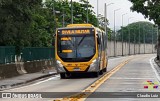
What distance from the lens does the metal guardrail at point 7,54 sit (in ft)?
100.0

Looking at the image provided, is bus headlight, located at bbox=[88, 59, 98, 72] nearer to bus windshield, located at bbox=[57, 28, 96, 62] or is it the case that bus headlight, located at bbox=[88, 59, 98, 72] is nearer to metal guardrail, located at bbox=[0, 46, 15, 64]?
bus windshield, located at bbox=[57, 28, 96, 62]

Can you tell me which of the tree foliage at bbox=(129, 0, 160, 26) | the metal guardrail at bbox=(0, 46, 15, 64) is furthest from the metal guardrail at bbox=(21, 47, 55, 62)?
the tree foliage at bbox=(129, 0, 160, 26)

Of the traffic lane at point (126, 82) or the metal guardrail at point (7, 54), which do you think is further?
the metal guardrail at point (7, 54)

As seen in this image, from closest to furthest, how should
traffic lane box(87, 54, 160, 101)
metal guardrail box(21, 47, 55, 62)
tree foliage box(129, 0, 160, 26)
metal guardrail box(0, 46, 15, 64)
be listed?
1. traffic lane box(87, 54, 160, 101)
2. metal guardrail box(0, 46, 15, 64)
3. metal guardrail box(21, 47, 55, 62)
4. tree foliage box(129, 0, 160, 26)

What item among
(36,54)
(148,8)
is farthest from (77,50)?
(148,8)

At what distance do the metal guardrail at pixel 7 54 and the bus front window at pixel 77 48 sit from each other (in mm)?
3446

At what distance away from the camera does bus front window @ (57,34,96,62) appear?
3069 cm

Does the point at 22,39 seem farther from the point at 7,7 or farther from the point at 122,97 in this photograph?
the point at 122,97

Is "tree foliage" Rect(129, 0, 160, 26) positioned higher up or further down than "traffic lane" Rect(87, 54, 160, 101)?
higher up

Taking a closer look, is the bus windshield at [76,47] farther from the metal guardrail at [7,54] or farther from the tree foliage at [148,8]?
the tree foliage at [148,8]

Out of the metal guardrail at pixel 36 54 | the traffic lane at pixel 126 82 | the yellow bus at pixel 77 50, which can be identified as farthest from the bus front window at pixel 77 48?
the metal guardrail at pixel 36 54

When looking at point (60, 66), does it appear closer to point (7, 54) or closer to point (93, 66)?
point (93, 66)

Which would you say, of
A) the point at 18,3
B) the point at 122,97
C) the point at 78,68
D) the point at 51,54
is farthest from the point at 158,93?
the point at 51,54

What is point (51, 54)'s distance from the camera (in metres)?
46.7
